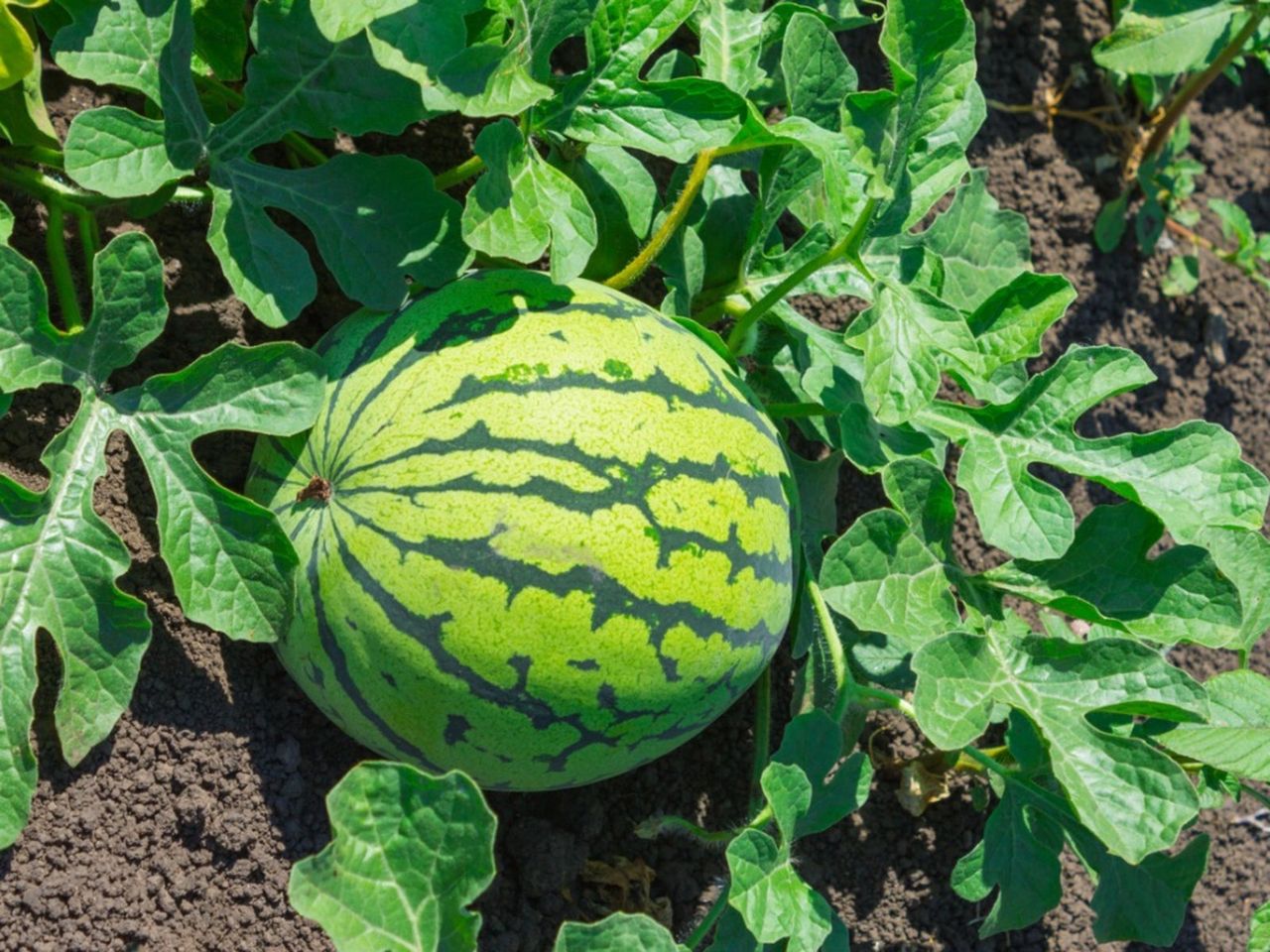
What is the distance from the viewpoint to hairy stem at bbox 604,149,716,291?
7.68 ft

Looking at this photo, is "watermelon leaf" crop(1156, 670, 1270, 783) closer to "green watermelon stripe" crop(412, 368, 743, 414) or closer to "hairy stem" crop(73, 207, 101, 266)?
"green watermelon stripe" crop(412, 368, 743, 414)

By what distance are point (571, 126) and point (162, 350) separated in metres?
0.84

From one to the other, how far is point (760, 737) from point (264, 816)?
37.2 inches

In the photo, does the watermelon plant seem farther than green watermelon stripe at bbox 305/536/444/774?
Yes

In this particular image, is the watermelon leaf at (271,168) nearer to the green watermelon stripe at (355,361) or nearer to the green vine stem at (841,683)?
the green watermelon stripe at (355,361)

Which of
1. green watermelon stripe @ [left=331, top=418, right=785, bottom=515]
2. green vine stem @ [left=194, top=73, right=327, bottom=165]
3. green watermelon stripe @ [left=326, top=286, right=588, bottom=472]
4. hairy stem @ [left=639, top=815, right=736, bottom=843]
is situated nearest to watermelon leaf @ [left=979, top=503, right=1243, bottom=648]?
hairy stem @ [left=639, top=815, right=736, bottom=843]

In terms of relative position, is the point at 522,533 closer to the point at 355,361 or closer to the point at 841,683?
the point at 355,361

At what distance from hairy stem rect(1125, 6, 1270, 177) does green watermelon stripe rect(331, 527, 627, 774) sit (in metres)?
2.39

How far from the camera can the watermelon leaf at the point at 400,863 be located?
1.81 m

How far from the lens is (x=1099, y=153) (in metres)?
3.58

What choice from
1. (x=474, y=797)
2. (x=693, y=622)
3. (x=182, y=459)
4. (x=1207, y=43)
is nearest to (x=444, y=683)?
(x=474, y=797)

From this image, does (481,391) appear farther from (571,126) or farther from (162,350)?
(162,350)

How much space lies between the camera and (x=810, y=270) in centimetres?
230

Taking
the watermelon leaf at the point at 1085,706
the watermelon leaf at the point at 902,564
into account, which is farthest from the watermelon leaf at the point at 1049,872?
the watermelon leaf at the point at 902,564
